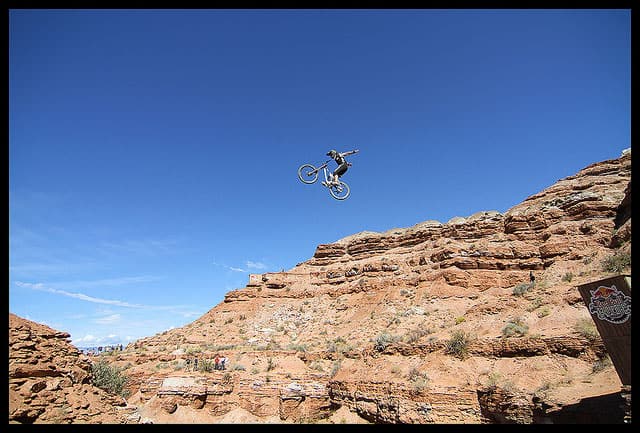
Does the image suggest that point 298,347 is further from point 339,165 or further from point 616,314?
point 616,314

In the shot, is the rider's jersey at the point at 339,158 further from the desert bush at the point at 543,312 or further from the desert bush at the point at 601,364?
the desert bush at the point at 543,312

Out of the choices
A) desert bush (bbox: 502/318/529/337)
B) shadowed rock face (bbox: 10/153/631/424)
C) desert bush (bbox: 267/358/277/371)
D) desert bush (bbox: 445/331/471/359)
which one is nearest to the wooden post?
shadowed rock face (bbox: 10/153/631/424)

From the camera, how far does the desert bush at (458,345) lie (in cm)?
1732

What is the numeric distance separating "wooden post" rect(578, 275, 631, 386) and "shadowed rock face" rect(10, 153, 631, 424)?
1610 mm

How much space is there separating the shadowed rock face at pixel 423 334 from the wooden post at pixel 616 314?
1.61 meters

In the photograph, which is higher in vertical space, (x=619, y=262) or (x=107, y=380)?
(x=619, y=262)

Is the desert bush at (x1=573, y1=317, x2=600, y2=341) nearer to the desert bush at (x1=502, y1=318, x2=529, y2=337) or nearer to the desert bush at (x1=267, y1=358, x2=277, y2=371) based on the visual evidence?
the desert bush at (x1=502, y1=318, x2=529, y2=337)

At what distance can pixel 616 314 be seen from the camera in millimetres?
9602

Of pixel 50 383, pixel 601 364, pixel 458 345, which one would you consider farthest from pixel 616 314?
pixel 50 383

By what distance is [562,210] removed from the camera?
3453 centimetres

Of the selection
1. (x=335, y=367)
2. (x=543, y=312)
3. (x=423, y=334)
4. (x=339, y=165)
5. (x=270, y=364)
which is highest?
(x=339, y=165)

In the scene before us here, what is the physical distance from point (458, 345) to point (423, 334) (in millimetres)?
5465

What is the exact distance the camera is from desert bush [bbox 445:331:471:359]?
56.8ft
